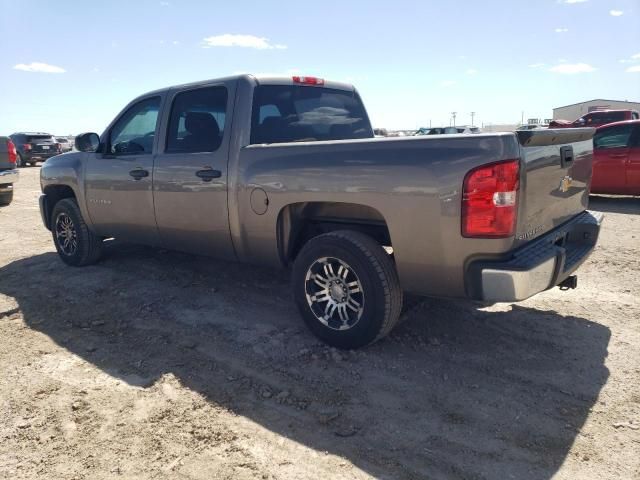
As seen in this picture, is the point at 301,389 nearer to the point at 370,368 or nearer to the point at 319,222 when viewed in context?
the point at 370,368

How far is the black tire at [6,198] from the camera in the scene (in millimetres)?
11211

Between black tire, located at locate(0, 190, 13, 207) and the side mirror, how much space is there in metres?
7.30

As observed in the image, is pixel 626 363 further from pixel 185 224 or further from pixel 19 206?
pixel 19 206

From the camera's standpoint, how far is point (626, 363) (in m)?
3.36

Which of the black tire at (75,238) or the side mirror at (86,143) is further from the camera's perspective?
the black tire at (75,238)

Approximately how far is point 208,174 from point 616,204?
863 cm

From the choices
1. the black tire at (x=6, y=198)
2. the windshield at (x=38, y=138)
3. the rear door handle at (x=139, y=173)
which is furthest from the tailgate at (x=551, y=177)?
the windshield at (x=38, y=138)

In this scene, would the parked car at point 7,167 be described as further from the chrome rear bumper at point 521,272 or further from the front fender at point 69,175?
the chrome rear bumper at point 521,272

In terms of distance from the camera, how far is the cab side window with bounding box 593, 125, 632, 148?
31.2 ft

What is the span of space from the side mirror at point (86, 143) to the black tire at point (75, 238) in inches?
33.6

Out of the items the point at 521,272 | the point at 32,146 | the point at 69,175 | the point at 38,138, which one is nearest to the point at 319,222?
the point at 521,272

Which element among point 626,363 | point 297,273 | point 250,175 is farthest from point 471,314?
point 250,175

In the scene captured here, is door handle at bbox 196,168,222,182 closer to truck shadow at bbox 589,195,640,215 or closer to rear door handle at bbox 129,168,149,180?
rear door handle at bbox 129,168,149,180

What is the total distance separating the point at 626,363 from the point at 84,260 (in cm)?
542
